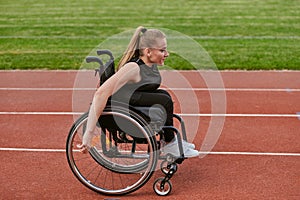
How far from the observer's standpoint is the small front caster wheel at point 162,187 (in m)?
4.98

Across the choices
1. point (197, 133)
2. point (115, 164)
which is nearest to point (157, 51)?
point (115, 164)

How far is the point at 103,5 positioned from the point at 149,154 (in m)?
15.4

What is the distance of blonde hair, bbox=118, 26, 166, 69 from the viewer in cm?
495

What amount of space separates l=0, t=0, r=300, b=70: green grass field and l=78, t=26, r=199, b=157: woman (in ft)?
18.6

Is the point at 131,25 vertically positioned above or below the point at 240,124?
below

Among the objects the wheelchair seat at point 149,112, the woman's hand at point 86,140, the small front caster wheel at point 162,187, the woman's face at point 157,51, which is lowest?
the small front caster wheel at point 162,187

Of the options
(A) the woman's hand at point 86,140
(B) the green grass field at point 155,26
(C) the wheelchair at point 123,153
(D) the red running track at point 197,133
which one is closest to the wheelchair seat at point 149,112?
(C) the wheelchair at point 123,153

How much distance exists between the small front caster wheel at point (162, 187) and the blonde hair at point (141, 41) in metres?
0.99

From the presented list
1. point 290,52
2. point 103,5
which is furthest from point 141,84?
point 103,5

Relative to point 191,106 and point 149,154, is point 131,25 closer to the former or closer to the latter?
point 191,106

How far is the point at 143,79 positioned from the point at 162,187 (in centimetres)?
89

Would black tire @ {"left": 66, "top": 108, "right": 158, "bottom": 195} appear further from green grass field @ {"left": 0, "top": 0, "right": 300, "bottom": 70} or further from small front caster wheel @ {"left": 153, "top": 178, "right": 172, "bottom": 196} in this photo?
green grass field @ {"left": 0, "top": 0, "right": 300, "bottom": 70}

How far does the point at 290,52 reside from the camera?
11.7 meters

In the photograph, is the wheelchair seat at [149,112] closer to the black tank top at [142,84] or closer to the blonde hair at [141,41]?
the black tank top at [142,84]
